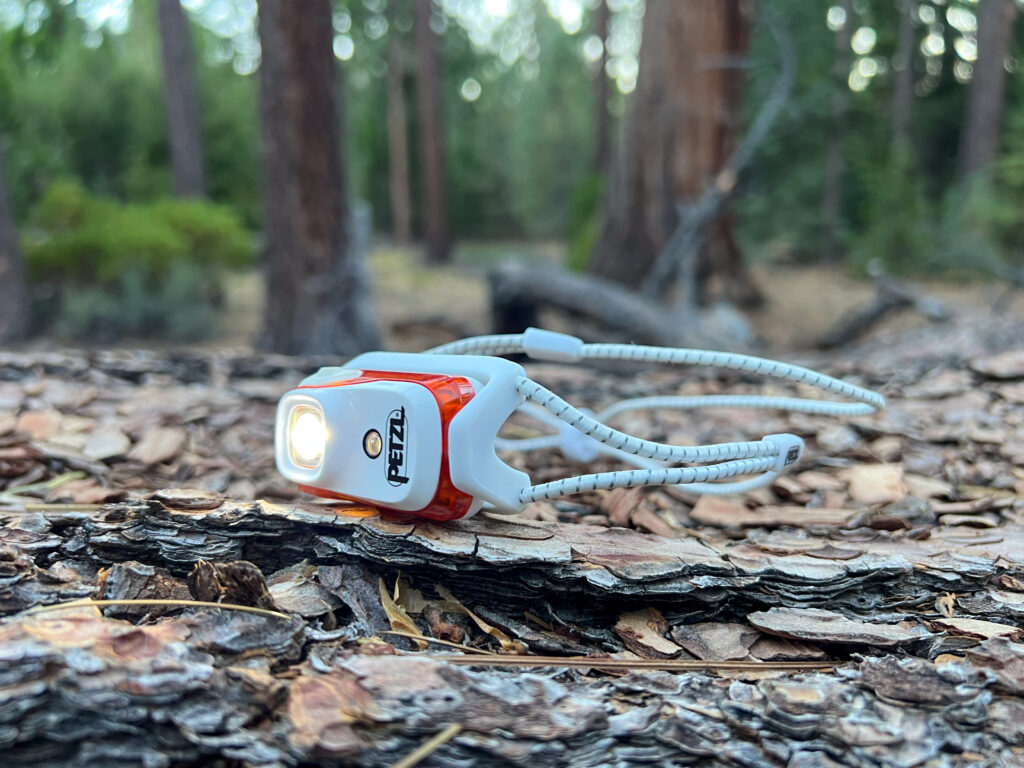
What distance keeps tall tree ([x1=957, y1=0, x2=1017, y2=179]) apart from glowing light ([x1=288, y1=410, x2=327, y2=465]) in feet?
40.2

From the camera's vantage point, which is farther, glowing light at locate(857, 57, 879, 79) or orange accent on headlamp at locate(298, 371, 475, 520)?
glowing light at locate(857, 57, 879, 79)

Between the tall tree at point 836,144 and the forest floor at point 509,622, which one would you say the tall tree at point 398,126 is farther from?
the forest floor at point 509,622

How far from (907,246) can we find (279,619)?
38.3ft

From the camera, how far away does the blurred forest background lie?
180 inches

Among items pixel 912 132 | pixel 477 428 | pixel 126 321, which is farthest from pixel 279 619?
pixel 912 132

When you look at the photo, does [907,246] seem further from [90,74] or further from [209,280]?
[90,74]

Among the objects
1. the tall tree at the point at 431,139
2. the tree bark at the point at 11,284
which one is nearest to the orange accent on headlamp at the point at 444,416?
the tree bark at the point at 11,284

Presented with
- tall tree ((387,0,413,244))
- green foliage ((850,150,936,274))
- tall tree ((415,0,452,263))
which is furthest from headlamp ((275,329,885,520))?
tall tree ((387,0,413,244))

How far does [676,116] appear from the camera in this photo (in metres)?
6.69

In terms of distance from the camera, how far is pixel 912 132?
1347cm

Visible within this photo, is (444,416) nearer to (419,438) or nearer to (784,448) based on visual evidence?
(419,438)

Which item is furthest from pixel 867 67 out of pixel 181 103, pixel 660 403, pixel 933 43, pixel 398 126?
pixel 660 403

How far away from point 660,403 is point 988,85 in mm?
12240

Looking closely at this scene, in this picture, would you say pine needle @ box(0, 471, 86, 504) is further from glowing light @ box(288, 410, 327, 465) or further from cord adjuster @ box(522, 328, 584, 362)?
cord adjuster @ box(522, 328, 584, 362)
